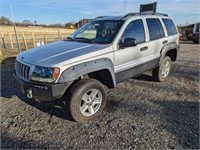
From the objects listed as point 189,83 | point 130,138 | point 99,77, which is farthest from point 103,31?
point 189,83

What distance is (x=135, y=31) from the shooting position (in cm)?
441

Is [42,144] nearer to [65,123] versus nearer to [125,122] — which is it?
[65,123]

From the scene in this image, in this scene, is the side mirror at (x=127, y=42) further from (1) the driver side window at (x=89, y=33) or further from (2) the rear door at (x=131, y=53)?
(1) the driver side window at (x=89, y=33)

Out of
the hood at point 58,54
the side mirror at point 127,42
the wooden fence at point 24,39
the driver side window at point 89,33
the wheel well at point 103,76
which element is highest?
the driver side window at point 89,33

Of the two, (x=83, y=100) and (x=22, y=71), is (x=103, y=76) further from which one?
(x=22, y=71)

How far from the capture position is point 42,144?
292 centimetres

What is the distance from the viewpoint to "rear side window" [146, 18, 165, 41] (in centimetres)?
486

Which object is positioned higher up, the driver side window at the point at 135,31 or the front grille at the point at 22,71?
the driver side window at the point at 135,31

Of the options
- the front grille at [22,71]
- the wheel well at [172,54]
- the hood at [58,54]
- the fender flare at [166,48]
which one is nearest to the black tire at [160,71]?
the fender flare at [166,48]

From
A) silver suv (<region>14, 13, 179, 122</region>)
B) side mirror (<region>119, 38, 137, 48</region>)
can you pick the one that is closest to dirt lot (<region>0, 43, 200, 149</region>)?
silver suv (<region>14, 13, 179, 122</region>)

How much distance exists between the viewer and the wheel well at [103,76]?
3.85 meters

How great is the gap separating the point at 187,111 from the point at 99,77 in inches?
75.2

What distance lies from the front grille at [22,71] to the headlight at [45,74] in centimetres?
23

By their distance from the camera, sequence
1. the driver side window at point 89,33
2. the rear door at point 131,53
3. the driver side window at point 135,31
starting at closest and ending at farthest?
the rear door at point 131,53 → the driver side window at point 135,31 → the driver side window at point 89,33
